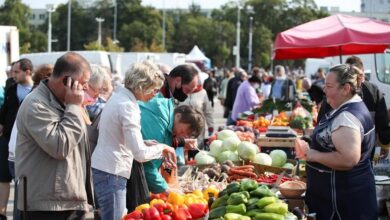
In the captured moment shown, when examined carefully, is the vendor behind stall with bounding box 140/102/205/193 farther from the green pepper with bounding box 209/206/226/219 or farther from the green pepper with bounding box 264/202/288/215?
the green pepper with bounding box 264/202/288/215

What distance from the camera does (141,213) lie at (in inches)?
172

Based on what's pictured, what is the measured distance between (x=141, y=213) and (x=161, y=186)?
2.53ft

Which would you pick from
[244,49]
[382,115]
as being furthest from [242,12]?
[382,115]

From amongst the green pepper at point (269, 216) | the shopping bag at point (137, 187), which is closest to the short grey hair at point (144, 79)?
the shopping bag at point (137, 187)

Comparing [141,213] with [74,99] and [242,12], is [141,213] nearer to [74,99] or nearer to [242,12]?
[74,99]

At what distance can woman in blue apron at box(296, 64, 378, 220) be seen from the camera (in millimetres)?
4465

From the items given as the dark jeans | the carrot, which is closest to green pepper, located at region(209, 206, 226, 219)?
the dark jeans

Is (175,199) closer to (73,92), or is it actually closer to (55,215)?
(55,215)

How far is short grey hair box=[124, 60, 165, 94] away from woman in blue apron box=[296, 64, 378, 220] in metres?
1.09

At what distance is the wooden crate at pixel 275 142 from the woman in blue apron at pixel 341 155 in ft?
11.7

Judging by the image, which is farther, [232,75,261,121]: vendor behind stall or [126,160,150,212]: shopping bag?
[232,75,261,121]: vendor behind stall

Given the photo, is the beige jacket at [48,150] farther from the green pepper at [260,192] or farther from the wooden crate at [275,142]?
the wooden crate at [275,142]

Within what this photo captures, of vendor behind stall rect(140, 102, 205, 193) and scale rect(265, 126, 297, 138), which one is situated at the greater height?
vendor behind stall rect(140, 102, 205, 193)

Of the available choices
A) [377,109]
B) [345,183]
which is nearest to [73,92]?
[345,183]
